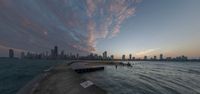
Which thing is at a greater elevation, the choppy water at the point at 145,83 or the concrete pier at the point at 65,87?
the concrete pier at the point at 65,87

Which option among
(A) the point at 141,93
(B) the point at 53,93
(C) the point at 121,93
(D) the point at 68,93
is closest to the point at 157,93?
(A) the point at 141,93

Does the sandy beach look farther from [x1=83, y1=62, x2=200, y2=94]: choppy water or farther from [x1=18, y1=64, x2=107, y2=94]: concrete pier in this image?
[x1=83, y1=62, x2=200, y2=94]: choppy water

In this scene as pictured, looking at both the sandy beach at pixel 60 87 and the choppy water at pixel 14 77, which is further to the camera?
the choppy water at pixel 14 77

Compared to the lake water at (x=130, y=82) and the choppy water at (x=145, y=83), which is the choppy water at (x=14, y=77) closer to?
the lake water at (x=130, y=82)

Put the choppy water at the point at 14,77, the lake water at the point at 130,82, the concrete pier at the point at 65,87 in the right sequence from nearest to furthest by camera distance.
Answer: the concrete pier at the point at 65,87, the choppy water at the point at 14,77, the lake water at the point at 130,82

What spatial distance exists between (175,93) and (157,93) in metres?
3.09

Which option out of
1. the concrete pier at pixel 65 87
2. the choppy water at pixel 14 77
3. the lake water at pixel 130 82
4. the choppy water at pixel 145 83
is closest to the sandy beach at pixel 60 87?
the concrete pier at pixel 65 87

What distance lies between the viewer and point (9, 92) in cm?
1680

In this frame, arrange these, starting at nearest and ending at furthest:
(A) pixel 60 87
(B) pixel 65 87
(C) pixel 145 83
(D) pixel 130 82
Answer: (B) pixel 65 87
(A) pixel 60 87
(C) pixel 145 83
(D) pixel 130 82

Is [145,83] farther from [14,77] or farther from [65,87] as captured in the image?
[14,77]

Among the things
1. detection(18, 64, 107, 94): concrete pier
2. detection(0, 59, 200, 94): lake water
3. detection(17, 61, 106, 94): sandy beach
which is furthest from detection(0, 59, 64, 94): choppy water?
detection(18, 64, 107, 94): concrete pier

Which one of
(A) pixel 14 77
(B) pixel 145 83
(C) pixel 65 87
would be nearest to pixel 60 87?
(C) pixel 65 87

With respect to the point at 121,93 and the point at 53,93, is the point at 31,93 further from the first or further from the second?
the point at 121,93

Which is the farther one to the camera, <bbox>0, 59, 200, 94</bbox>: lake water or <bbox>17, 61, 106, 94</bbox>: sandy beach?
<bbox>0, 59, 200, 94</bbox>: lake water
